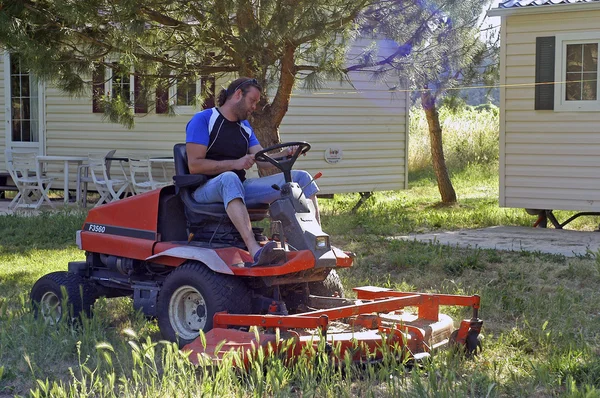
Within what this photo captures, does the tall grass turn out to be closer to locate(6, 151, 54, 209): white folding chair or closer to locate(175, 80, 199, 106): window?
locate(175, 80, 199, 106): window

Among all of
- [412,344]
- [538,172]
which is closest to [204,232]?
[412,344]

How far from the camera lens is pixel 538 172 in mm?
11148

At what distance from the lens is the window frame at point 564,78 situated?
1069cm

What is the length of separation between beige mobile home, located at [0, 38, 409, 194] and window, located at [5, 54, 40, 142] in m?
0.02

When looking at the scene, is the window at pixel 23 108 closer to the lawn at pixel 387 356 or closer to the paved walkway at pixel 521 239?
the lawn at pixel 387 356

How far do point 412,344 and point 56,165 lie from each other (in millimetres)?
11487

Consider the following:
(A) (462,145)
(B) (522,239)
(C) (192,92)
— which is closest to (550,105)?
(B) (522,239)

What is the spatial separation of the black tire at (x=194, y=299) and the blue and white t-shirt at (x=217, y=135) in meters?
0.80

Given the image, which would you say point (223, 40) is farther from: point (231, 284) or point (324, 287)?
point (231, 284)

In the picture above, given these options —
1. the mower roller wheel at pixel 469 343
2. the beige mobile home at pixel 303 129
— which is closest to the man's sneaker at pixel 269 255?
the mower roller wheel at pixel 469 343

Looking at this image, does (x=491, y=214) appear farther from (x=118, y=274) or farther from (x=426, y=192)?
(x=118, y=274)

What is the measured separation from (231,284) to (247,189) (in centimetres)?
77

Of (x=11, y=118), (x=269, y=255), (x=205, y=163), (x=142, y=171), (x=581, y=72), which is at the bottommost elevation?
(x=269, y=255)

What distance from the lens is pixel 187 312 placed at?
5395 mm
